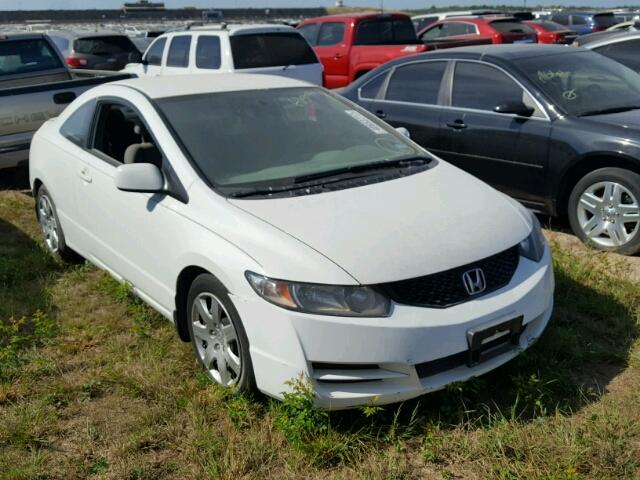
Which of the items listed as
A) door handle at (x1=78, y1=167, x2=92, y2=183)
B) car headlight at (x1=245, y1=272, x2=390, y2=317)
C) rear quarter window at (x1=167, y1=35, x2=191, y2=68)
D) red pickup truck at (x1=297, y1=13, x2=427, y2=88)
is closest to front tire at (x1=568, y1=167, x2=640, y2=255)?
car headlight at (x1=245, y1=272, x2=390, y2=317)

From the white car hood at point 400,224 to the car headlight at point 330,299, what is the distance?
2.9 inches

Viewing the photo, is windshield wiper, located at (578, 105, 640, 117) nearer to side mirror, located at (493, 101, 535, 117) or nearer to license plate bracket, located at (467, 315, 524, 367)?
side mirror, located at (493, 101, 535, 117)

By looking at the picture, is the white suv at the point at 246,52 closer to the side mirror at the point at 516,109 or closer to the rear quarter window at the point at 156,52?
the rear quarter window at the point at 156,52

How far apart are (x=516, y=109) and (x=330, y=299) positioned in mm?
3516

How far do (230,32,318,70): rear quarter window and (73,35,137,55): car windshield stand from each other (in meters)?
6.49

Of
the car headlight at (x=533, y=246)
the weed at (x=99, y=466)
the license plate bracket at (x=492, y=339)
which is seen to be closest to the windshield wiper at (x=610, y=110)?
the car headlight at (x=533, y=246)

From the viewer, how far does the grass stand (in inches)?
121

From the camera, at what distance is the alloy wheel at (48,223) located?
18.8ft

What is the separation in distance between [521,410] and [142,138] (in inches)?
109

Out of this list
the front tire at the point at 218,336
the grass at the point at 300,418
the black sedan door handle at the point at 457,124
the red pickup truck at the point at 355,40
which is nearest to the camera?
the grass at the point at 300,418

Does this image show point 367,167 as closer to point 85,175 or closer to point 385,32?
point 85,175

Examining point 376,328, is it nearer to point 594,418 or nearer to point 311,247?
point 311,247

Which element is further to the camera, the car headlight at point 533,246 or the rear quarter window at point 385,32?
the rear quarter window at point 385,32

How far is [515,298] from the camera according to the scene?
3.41 m
